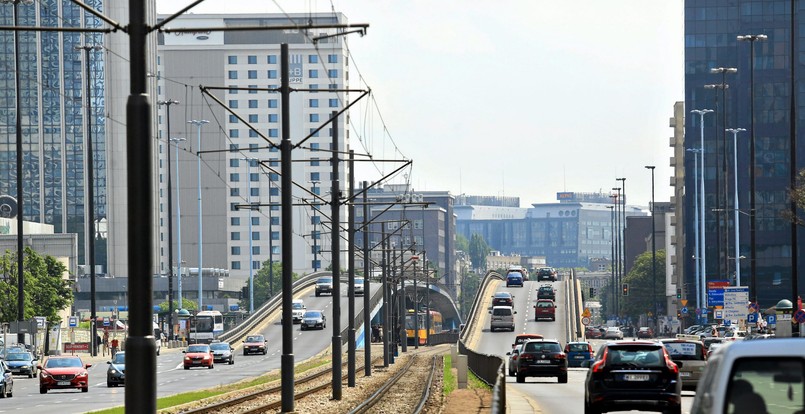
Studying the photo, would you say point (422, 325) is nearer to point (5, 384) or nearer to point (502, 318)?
point (502, 318)

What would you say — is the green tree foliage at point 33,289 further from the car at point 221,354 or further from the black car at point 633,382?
the black car at point 633,382

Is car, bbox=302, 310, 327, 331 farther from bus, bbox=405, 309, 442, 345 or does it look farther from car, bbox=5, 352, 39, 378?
car, bbox=5, 352, 39, 378

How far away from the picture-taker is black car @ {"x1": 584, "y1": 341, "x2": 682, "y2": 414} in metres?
27.5

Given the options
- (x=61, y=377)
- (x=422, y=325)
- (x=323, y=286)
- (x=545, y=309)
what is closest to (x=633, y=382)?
(x=61, y=377)

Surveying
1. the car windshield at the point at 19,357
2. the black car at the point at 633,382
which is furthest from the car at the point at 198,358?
the black car at the point at 633,382

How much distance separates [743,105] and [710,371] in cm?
15302

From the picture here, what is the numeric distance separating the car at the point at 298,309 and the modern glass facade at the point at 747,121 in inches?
1552

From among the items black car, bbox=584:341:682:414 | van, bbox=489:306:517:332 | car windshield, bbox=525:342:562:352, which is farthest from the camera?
van, bbox=489:306:517:332

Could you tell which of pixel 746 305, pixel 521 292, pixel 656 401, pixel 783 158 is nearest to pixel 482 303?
pixel 521 292

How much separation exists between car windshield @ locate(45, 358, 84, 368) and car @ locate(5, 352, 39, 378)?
1458 cm

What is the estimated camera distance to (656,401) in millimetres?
27672

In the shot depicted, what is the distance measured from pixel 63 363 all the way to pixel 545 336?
2567 inches

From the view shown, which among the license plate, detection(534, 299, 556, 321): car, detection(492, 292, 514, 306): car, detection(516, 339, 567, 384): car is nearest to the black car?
the license plate

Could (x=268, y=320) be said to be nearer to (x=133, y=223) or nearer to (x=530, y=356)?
(x=530, y=356)
